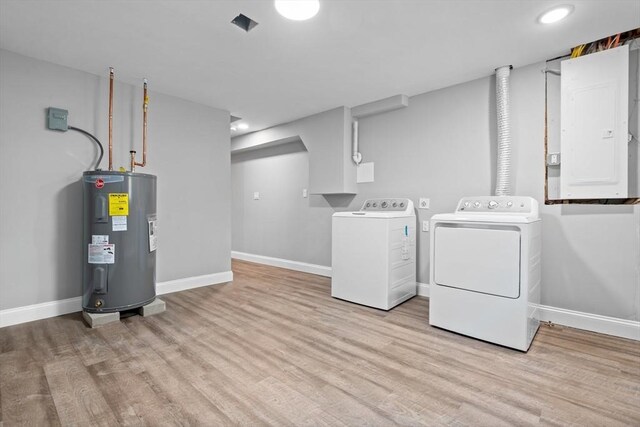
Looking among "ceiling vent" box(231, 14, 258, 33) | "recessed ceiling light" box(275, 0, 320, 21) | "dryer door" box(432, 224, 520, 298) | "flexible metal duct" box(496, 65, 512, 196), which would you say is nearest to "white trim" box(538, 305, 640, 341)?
"dryer door" box(432, 224, 520, 298)

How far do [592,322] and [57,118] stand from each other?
471 centimetres

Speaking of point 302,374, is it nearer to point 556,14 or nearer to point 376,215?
point 376,215

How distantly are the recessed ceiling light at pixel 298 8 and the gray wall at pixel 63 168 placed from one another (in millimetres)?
2045

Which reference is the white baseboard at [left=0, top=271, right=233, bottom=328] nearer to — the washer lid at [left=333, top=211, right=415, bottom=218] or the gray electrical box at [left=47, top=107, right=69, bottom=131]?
the gray electrical box at [left=47, top=107, right=69, bottom=131]

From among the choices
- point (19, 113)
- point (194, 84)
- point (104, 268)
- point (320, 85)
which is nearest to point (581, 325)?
point (320, 85)

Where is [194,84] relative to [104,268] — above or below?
above

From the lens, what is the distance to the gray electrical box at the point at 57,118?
2605mm

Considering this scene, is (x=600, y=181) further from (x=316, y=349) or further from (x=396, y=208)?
(x=316, y=349)

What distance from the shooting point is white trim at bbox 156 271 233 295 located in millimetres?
3316

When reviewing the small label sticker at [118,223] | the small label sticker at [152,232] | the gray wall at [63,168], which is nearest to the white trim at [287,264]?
the gray wall at [63,168]

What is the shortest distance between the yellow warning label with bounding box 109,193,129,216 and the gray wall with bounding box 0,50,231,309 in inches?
24.9

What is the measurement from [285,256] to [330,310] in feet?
6.92

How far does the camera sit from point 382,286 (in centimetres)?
282

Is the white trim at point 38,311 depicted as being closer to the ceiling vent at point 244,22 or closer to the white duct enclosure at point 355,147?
the ceiling vent at point 244,22
